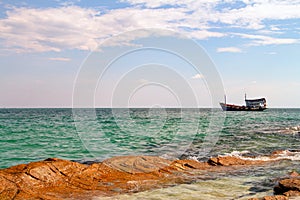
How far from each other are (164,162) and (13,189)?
6.04 m

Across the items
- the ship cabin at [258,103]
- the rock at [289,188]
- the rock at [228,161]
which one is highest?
the ship cabin at [258,103]

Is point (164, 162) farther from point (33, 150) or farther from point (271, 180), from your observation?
point (33, 150)

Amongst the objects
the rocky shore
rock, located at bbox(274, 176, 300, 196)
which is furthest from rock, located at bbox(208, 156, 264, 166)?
rock, located at bbox(274, 176, 300, 196)

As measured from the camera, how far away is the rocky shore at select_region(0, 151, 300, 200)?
8750 mm

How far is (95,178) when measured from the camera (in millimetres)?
10516

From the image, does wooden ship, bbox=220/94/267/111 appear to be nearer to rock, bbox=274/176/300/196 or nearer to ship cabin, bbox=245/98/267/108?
ship cabin, bbox=245/98/267/108

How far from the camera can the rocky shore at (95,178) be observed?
8.75 meters

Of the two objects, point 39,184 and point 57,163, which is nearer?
point 39,184

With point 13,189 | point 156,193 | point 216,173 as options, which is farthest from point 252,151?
point 13,189

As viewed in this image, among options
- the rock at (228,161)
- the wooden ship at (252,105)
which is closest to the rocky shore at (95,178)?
the rock at (228,161)

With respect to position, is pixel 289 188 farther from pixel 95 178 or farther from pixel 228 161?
pixel 95 178

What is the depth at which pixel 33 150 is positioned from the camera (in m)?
19.9

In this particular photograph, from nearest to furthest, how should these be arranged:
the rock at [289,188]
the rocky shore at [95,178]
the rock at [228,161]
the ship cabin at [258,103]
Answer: the rock at [289,188] < the rocky shore at [95,178] < the rock at [228,161] < the ship cabin at [258,103]

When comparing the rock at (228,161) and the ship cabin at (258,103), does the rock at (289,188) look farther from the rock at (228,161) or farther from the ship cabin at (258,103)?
the ship cabin at (258,103)
